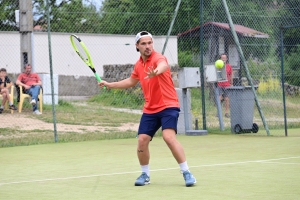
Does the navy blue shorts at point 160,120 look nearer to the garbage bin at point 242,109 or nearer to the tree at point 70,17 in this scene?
the garbage bin at point 242,109

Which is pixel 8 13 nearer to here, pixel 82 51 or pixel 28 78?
pixel 28 78

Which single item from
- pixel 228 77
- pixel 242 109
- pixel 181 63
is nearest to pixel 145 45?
pixel 242 109

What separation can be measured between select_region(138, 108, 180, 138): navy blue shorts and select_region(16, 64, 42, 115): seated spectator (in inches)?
404

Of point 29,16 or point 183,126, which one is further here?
point 29,16

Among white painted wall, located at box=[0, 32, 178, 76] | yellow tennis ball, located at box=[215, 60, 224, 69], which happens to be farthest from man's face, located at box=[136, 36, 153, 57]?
white painted wall, located at box=[0, 32, 178, 76]

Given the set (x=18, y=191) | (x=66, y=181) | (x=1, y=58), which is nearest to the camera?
(x=18, y=191)

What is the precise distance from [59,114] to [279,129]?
5.81 meters

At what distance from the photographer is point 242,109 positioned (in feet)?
55.1

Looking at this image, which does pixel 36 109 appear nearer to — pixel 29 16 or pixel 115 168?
pixel 29 16

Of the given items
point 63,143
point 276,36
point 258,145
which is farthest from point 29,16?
point 258,145

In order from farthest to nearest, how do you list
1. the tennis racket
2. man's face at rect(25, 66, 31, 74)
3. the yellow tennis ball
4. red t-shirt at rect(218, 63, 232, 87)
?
man's face at rect(25, 66, 31, 74), red t-shirt at rect(218, 63, 232, 87), the yellow tennis ball, the tennis racket

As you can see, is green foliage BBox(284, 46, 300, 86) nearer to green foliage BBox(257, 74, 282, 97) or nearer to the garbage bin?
green foliage BBox(257, 74, 282, 97)

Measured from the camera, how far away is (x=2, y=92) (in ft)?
61.4

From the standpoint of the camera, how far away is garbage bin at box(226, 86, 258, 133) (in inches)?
659
